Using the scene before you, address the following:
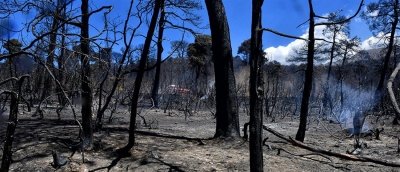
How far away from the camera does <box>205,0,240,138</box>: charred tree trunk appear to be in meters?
6.45

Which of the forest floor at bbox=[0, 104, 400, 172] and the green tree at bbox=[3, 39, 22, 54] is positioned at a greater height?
the green tree at bbox=[3, 39, 22, 54]

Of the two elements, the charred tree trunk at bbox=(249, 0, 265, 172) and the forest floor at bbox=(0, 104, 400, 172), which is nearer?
the charred tree trunk at bbox=(249, 0, 265, 172)

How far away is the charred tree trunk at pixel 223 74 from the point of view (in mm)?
6445

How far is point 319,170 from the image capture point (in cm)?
512

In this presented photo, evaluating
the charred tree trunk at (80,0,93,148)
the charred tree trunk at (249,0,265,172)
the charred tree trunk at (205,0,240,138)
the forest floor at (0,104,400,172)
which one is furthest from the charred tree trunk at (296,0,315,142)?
the charred tree trunk at (80,0,93,148)

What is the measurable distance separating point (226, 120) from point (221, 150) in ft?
2.36

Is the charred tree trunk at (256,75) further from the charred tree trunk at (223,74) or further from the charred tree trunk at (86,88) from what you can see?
the charred tree trunk at (223,74)

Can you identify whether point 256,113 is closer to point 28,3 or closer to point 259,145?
point 259,145

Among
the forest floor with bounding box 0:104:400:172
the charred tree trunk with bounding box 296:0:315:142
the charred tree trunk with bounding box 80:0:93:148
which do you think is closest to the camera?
the forest floor with bounding box 0:104:400:172

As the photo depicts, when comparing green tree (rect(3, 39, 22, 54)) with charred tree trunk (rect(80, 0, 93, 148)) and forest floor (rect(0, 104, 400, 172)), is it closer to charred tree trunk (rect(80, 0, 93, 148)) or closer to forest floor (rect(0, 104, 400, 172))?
charred tree trunk (rect(80, 0, 93, 148))

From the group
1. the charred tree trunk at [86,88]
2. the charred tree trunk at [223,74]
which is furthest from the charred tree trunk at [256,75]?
the charred tree trunk at [223,74]

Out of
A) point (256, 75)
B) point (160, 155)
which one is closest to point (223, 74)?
point (160, 155)

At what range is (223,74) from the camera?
654cm

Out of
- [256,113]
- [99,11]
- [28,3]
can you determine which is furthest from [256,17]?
[28,3]
